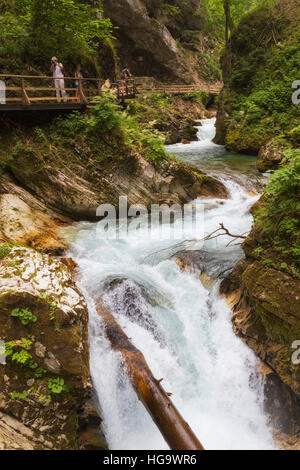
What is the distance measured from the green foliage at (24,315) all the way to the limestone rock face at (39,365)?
0.05 feet

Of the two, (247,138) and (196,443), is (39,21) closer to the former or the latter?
(247,138)

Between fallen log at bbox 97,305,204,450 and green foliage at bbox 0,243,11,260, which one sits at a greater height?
green foliage at bbox 0,243,11,260

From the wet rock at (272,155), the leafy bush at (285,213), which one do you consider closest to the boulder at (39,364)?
the leafy bush at (285,213)

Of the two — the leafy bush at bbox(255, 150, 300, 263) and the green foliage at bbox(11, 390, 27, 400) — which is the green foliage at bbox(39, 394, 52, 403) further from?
the leafy bush at bbox(255, 150, 300, 263)

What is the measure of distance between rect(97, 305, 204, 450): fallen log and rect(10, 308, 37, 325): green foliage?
5.25ft

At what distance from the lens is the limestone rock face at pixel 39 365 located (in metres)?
3.95

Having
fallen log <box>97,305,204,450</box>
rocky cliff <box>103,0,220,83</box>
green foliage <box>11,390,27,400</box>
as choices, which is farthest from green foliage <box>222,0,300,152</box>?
green foliage <box>11,390,27,400</box>

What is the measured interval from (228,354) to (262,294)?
1.57m

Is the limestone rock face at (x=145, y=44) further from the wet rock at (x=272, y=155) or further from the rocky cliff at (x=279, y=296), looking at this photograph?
the rocky cliff at (x=279, y=296)

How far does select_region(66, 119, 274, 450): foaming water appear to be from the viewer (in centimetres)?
498

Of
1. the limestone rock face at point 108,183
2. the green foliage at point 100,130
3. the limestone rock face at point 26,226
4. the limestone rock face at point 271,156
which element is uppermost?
the green foliage at point 100,130

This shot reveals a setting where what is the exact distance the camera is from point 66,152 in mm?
9352

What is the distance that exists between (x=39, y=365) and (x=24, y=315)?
31.5 inches

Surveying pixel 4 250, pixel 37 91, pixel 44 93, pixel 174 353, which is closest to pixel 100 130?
pixel 44 93
